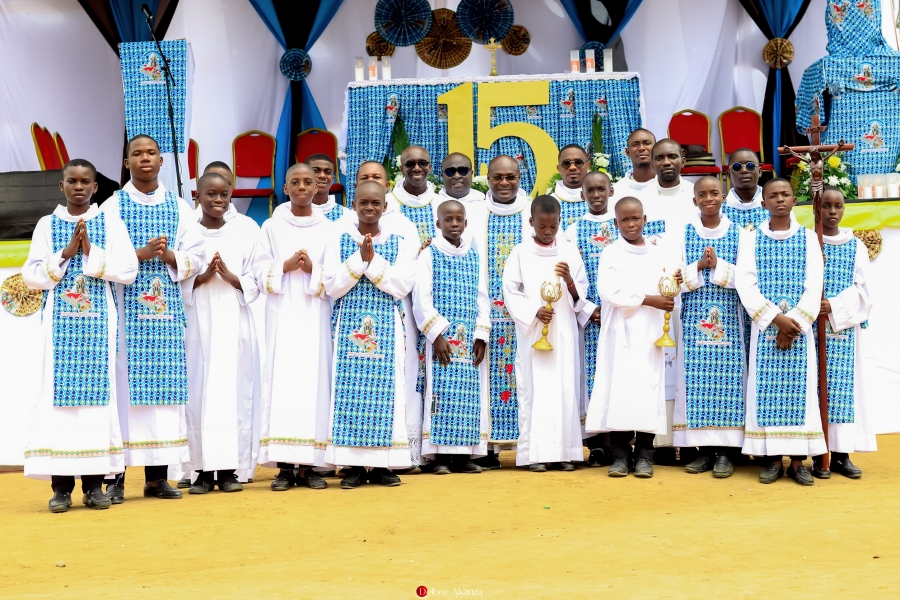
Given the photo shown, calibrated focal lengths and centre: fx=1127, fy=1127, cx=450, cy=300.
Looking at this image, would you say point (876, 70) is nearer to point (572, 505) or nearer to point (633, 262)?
point (633, 262)

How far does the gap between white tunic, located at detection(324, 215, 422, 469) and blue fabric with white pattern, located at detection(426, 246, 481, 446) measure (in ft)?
1.11

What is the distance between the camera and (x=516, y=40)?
1330 centimetres

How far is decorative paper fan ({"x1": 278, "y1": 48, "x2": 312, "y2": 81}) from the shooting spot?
13.4 m

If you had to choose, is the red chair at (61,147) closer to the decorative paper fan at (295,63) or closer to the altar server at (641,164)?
the decorative paper fan at (295,63)

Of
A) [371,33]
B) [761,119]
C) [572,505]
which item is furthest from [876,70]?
[572,505]

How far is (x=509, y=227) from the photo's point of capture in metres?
7.29

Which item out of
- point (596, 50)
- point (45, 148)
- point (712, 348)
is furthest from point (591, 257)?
point (45, 148)

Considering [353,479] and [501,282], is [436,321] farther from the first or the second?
[353,479]

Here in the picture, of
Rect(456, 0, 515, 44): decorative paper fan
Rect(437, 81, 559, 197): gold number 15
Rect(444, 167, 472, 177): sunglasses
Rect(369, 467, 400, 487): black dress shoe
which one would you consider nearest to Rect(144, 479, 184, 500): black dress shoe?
Rect(369, 467, 400, 487): black dress shoe

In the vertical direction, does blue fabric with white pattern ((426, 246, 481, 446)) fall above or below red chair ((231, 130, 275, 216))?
below

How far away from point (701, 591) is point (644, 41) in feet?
34.4

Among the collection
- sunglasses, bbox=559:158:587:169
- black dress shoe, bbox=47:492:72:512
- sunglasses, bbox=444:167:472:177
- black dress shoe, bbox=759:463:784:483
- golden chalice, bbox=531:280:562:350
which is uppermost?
sunglasses, bbox=559:158:587:169

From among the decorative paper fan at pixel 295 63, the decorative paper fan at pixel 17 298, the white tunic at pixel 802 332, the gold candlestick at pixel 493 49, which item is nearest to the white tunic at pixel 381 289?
the white tunic at pixel 802 332

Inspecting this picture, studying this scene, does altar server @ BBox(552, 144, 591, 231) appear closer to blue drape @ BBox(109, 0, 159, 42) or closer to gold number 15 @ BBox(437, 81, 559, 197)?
gold number 15 @ BBox(437, 81, 559, 197)
